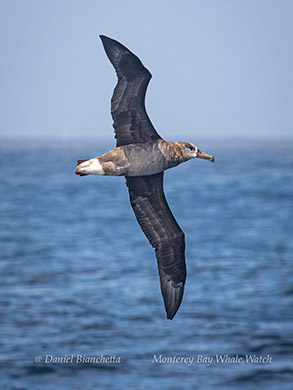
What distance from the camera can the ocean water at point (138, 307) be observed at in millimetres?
44688

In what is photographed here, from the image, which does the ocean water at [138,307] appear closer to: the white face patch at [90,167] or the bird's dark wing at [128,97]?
the bird's dark wing at [128,97]

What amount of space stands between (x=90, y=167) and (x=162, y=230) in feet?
9.29

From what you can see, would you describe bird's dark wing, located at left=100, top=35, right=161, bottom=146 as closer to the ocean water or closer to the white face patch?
the white face patch

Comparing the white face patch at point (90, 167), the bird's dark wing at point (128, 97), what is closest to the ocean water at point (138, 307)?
the bird's dark wing at point (128, 97)

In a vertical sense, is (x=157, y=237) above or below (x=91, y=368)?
above

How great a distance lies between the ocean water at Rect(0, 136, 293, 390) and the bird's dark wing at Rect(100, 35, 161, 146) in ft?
96.9

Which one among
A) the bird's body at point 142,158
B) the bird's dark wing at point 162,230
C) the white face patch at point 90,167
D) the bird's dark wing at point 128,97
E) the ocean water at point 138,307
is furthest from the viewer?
the ocean water at point 138,307

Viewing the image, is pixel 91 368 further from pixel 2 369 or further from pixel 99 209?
pixel 99 209

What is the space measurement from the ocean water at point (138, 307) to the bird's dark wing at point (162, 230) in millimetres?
26132

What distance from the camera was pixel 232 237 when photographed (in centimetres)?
9700

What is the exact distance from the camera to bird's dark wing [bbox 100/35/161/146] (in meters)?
13.3

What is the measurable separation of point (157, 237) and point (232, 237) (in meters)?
82.3

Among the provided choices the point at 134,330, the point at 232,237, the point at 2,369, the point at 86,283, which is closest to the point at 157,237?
the point at 2,369

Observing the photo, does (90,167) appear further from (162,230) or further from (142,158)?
(162,230)
